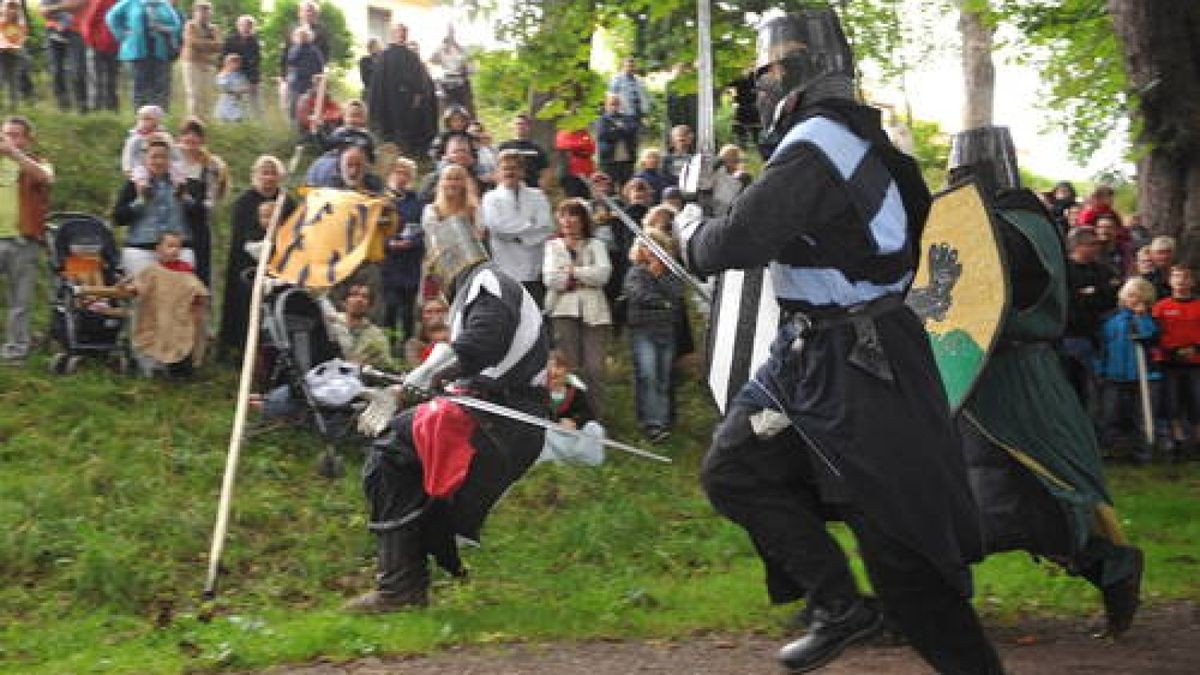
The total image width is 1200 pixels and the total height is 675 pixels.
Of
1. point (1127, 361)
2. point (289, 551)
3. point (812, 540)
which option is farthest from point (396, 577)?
point (1127, 361)

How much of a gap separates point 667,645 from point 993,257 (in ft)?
6.24

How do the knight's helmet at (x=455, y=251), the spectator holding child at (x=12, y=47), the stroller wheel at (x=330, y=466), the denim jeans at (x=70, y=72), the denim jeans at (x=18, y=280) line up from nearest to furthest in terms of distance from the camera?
the knight's helmet at (x=455, y=251)
the stroller wheel at (x=330, y=466)
the denim jeans at (x=18, y=280)
the spectator holding child at (x=12, y=47)
the denim jeans at (x=70, y=72)

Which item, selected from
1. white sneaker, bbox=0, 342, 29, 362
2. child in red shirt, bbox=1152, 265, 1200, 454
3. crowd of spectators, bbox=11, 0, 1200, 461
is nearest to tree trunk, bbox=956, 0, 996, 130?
crowd of spectators, bbox=11, 0, 1200, 461

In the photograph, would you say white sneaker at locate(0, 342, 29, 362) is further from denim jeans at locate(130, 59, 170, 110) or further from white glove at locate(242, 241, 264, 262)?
denim jeans at locate(130, 59, 170, 110)

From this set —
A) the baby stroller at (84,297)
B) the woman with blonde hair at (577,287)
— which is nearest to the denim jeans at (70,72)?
the baby stroller at (84,297)

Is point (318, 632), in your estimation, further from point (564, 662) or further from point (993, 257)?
point (993, 257)

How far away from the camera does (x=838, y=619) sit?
457 centimetres

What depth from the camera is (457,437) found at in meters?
6.42

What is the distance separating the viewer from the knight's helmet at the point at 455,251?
21.8ft

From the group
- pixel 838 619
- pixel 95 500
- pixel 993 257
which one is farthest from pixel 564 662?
pixel 95 500

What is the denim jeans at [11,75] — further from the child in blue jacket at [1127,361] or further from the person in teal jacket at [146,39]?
the child in blue jacket at [1127,361]

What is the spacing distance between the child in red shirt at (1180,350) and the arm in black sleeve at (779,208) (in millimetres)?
7594

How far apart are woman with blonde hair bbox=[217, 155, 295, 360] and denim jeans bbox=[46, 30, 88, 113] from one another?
5.03 meters

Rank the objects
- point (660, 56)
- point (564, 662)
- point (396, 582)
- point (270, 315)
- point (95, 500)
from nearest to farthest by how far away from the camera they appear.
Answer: point (564, 662)
point (396, 582)
point (95, 500)
point (270, 315)
point (660, 56)
